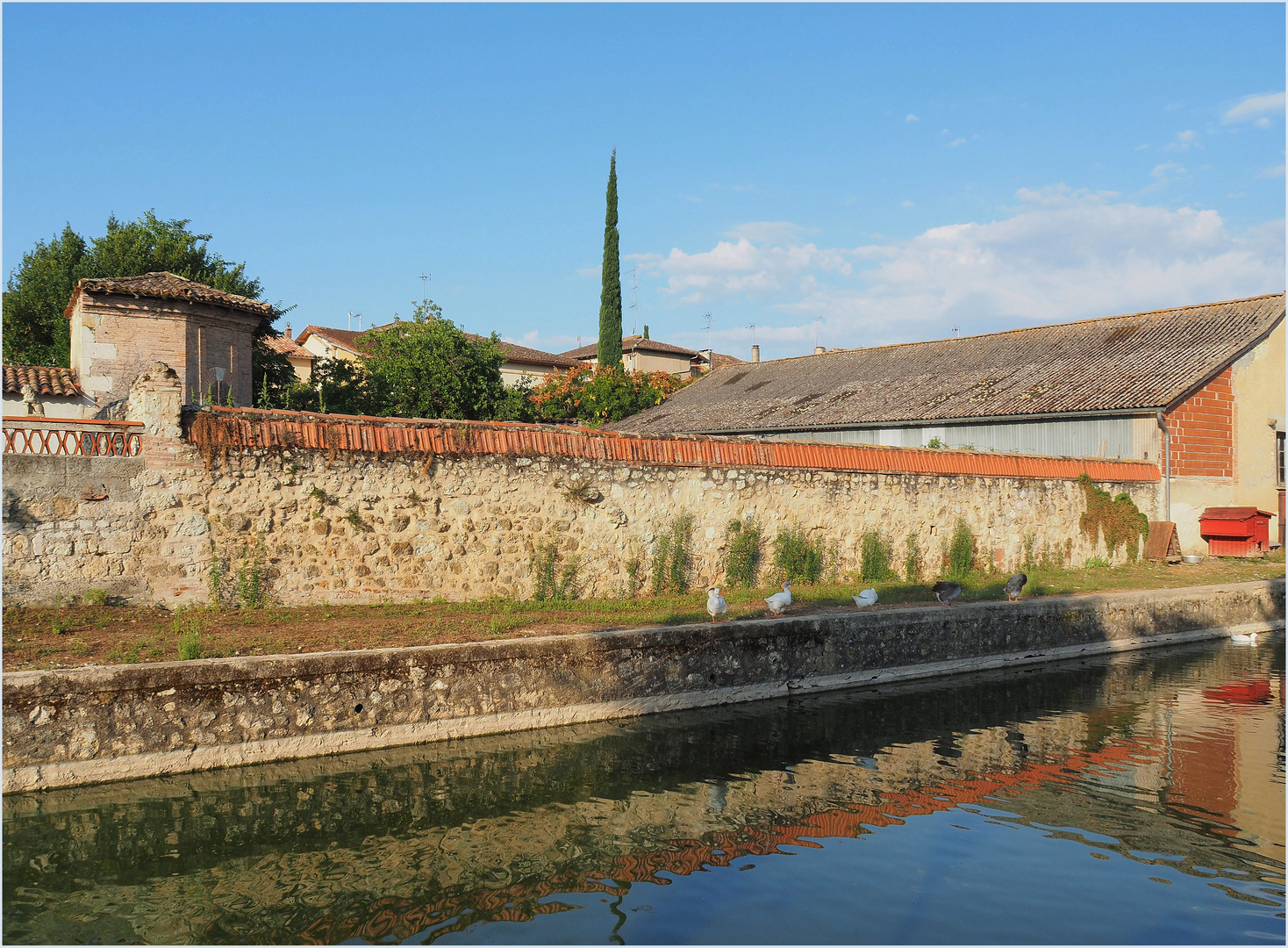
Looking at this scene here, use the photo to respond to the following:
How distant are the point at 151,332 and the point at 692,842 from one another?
1504 centimetres

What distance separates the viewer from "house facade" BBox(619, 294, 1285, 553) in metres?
22.2

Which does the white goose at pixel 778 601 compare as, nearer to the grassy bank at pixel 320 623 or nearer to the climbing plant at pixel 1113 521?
the grassy bank at pixel 320 623

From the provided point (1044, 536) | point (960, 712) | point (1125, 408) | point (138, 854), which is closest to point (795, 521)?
point (960, 712)

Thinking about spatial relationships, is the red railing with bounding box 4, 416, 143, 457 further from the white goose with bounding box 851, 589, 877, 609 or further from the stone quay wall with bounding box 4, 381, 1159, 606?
the white goose with bounding box 851, 589, 877, 609

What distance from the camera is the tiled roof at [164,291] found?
16203mm

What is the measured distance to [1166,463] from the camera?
21.6 m

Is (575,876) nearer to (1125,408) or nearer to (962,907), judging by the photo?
(962,907)

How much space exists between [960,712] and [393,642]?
6601mm

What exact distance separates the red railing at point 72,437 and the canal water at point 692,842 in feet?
14.0

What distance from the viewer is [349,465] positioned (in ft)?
36.5

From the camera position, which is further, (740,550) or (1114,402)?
(1114,402)

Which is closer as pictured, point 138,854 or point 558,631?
point 138,854

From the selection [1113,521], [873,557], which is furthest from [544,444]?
[1113,521]

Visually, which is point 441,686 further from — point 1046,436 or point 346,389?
point 1046,436
